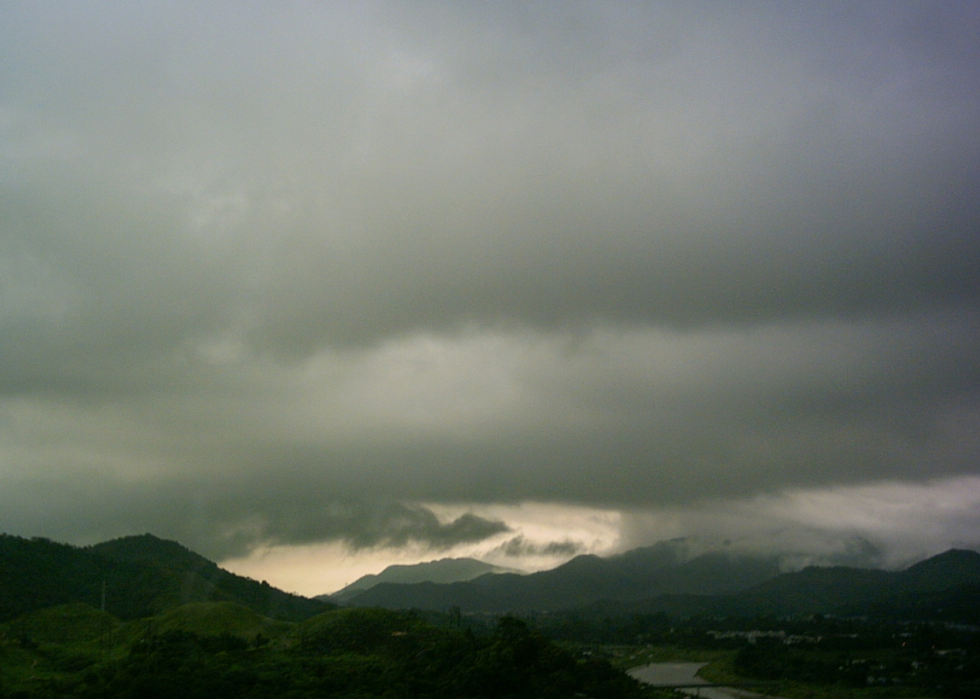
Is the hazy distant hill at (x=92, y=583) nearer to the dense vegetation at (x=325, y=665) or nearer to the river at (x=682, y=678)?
the dense vegetation at (x=325, y=665)

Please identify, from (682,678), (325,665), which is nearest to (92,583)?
(325,665)

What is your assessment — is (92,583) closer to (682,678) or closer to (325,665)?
(325,665)

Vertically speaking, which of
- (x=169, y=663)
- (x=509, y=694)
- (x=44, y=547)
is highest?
(x=44, y=547)

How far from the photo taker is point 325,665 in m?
80.5

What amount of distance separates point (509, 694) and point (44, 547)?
514 ft

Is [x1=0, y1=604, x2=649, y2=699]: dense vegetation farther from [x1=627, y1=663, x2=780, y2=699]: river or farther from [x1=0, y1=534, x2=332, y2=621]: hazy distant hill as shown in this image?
[x1=0, y1=534, x2=332, y2=621]: hazy distant hill

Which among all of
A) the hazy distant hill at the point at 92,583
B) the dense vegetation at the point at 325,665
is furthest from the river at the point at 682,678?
the hazy distant hill at the point at 92,583

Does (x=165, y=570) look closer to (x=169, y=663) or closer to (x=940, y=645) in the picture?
(x=169, y=663)

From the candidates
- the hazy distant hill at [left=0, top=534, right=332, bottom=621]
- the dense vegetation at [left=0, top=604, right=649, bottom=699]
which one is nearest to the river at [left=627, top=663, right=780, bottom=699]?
the dense vegetation at [left=0, top=604, right=649, bottom=699]

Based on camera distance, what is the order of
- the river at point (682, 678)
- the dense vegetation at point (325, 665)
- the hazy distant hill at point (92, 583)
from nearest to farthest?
the dense vegetation at point (325, 665), the river at point (682, 678), the hazy distant hill at point (92, 583)

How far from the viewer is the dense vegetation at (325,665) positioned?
69.7 m

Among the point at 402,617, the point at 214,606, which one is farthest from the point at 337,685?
the point at 214,606

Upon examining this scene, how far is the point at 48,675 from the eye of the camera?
8350 cm

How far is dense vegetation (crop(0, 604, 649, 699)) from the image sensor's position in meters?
69.7
